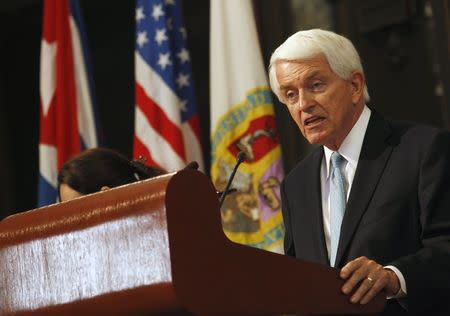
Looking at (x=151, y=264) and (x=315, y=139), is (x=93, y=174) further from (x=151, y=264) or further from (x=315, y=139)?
(x=151, y=264)

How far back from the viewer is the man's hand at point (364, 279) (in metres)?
1.93

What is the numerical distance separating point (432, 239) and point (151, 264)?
974 millimetres

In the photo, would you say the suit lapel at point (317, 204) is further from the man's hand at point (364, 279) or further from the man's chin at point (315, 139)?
the man's hand at point (364, 279)

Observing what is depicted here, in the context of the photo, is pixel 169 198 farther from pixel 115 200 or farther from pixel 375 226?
pixel 375 226

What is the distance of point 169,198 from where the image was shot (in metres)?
1.61

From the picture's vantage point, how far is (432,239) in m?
2.30

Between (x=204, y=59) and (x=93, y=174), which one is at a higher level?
(x=204, y=59)

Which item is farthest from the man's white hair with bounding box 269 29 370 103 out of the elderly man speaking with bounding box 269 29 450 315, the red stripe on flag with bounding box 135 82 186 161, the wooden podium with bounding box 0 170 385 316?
the red stripe on flag with bounding box 135 82 186 161

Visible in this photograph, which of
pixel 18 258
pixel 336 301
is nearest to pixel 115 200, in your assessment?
pixel 18 258

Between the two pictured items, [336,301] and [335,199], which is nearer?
[336,301]

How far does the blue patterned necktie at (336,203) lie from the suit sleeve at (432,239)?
0.22 metres

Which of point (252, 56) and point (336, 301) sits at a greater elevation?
point (252, 56)

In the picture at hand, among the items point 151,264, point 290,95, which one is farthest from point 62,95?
point 151,264

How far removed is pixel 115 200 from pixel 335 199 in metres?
0.95
